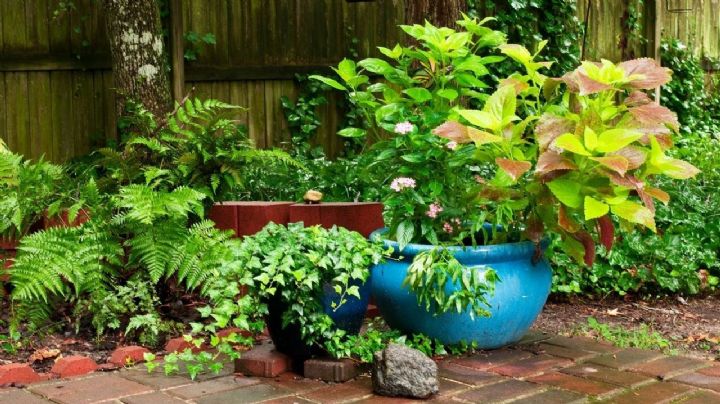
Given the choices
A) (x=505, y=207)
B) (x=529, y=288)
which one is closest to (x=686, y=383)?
A: (x=529, y=288)

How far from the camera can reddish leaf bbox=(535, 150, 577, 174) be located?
312 centimetres

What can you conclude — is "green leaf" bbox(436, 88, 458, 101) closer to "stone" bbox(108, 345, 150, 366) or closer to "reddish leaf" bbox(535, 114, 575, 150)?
"reddish leaf" bbox(535, 114, 575, 150)

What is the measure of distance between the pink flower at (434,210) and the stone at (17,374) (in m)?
1.60

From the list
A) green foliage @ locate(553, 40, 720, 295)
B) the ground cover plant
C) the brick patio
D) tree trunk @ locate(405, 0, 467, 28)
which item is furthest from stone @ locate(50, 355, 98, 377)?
tree trunk @ locate(405, 0, 467, 28)

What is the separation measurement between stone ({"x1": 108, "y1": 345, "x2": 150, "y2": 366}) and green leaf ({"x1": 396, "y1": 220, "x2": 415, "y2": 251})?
3.54ft

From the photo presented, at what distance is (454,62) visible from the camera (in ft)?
11.7

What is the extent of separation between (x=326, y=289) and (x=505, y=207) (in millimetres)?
778

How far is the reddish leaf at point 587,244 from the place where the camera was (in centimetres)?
349

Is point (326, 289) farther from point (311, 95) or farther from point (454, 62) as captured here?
point (311, 95)

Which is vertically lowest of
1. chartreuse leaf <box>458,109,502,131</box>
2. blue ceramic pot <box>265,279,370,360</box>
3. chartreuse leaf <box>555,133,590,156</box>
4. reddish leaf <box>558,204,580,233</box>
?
blue ceramic pot <box>265,279,370,360</box>

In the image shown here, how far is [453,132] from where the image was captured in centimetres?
327

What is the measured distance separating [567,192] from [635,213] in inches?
9.9

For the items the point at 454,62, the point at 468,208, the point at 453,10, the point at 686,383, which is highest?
the point at 453,10

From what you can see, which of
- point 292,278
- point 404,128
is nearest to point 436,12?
point 404,128
